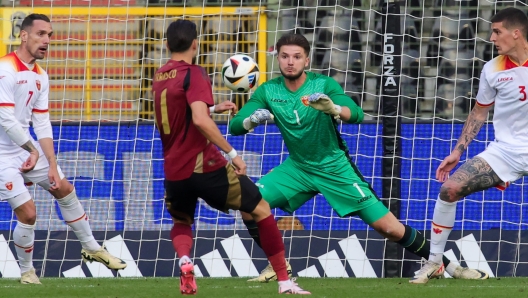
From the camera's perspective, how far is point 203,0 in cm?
1122

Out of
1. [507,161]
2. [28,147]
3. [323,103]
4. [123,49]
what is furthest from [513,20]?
[123,49]

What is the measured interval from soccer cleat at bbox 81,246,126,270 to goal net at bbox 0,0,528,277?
177cm

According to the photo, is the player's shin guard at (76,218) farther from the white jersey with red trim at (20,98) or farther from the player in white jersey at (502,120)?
the player in white jersey at (502,120)

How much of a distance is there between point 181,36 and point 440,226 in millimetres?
2798

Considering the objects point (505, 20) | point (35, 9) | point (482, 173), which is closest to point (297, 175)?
point (482, 173)

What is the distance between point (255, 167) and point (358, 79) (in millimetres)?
1730

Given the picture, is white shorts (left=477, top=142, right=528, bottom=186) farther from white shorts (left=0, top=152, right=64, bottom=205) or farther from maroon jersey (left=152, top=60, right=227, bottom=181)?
white shorts (left=0, top=152, right=64, bottom=205)

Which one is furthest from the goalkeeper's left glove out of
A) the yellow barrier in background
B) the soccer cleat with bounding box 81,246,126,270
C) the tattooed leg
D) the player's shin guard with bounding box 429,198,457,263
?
the yellow barrier in background

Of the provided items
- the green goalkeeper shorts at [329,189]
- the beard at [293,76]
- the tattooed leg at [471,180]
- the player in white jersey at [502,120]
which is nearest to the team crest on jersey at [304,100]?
the beard at [293,76]

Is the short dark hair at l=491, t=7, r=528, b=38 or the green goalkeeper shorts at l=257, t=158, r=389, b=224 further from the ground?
the short dark hair at l=491, t=7, r=528, b=38

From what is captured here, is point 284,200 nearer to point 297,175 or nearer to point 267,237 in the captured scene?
point 297,175

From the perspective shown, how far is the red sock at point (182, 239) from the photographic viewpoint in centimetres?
684

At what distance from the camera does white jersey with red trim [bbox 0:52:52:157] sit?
7949 millimetres

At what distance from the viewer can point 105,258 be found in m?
8.38
